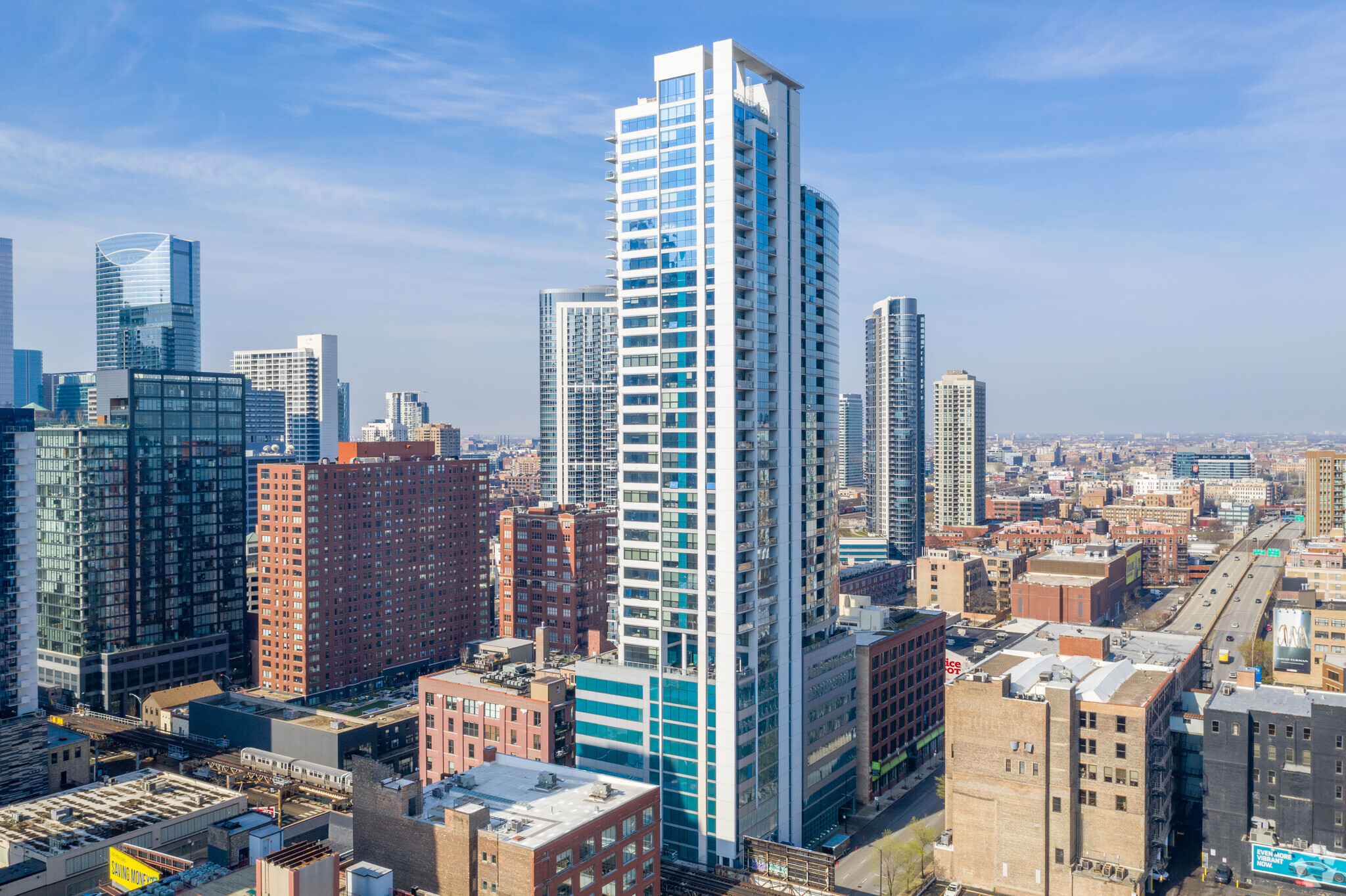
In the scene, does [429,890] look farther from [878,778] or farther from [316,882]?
[878,778]

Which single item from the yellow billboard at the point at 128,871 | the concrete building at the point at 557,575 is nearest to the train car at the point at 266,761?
the yellow billboard at the point at 128,871

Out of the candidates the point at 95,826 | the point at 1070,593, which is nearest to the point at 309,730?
the point at 95,826

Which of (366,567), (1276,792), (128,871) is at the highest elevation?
(366,567)

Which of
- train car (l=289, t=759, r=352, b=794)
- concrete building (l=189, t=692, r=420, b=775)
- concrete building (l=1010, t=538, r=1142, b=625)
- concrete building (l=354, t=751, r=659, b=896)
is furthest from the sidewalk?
concrete building (l=1010, t=538, r=1142, b=625)

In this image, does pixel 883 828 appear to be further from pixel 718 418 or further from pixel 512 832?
pixel 512 832

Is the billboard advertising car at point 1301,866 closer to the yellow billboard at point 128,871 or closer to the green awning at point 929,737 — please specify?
the green awning at point 929,737

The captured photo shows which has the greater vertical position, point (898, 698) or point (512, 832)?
point (512, 832)

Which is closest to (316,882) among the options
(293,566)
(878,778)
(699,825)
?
(699,825)
